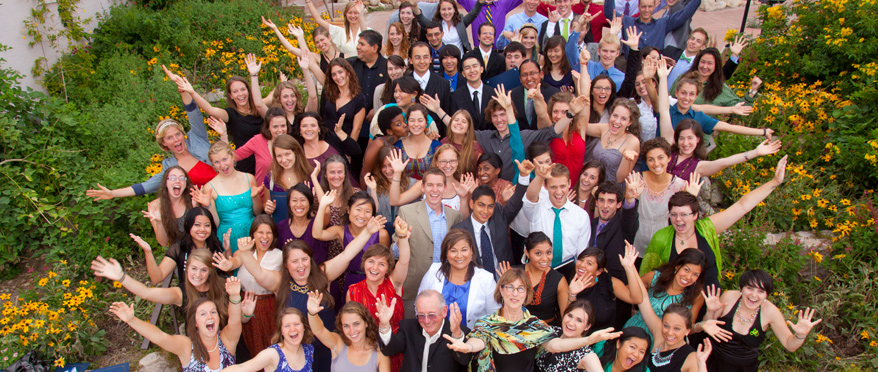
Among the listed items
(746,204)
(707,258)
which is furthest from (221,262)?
(746,204)

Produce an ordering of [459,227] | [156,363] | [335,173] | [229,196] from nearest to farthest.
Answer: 1. [459,227]
2. [335,173]
3. [229,196]
4. [156,363]

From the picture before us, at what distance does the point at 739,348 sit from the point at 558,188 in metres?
1.64

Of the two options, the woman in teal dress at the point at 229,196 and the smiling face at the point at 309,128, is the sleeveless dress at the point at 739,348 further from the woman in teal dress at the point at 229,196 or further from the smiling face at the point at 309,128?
the woman in teal dress at the point at 229,196

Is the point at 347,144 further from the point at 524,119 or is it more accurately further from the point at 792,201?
the point at 792,201

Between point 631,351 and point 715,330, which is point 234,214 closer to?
point 631,351

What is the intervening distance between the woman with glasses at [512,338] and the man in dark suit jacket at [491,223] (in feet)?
1.91

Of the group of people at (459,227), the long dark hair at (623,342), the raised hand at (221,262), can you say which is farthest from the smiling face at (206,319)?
the long dark hair at (623,342)

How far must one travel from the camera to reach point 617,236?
4.42m

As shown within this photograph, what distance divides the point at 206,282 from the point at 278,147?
A: 125 cm

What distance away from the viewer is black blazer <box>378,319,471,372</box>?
3670 mm

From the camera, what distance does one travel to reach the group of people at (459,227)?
3.77 metres

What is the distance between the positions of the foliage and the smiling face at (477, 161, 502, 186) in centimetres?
367

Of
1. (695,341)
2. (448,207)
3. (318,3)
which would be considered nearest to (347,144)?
(448,207)

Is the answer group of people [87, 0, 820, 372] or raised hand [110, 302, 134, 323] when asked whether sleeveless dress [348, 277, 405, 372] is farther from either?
raised hand [110, 302, 134, 323]
